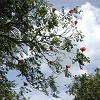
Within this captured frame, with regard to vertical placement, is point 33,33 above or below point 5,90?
above

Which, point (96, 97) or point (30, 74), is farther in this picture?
point (96, 97)

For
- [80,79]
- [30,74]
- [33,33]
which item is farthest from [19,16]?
[80,79]

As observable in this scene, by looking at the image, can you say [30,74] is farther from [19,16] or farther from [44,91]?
[19,16]

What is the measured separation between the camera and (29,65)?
71.9 ft

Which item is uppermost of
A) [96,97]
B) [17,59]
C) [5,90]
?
[96,97]

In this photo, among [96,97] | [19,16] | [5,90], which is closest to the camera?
[19,16]

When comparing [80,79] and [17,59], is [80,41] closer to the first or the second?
[80,79]

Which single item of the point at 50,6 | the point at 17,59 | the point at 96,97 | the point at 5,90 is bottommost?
the point at 5,90

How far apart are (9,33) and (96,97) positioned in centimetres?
4646

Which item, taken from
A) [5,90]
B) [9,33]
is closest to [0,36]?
[9,33]

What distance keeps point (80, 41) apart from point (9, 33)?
12.4 ft

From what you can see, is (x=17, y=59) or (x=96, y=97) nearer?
(x=17, y=59)

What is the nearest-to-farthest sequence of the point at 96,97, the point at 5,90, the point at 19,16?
the point at 19,16 → the point at 5,90 → the point at 96,97

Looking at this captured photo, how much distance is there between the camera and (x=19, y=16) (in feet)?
69.2
